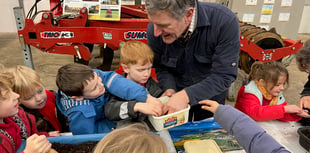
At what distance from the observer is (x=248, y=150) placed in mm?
955

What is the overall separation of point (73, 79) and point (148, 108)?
0.38 m

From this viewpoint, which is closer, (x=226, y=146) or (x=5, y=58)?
(x=226, y=146)

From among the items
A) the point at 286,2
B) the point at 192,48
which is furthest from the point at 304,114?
the point at 286,2

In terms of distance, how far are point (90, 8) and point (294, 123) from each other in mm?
2106

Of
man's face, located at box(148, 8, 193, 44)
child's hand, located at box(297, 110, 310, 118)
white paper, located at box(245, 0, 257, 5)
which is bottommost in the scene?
child's hand, located at box(297, 110, 310, 118)

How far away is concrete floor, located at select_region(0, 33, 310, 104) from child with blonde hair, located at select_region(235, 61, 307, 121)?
5.17 ft

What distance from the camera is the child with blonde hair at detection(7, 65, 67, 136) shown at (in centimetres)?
126

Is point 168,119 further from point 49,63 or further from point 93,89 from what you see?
point 49,63

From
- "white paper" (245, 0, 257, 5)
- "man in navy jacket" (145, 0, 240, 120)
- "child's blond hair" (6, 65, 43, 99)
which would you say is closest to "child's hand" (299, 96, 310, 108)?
"man in navy jacket" (145, 0, 240, 120)

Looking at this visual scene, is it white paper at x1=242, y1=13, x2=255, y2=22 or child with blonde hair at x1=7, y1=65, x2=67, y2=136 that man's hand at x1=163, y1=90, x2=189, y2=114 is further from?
white paper at x1=242, y1=13, x2=255, y2=22

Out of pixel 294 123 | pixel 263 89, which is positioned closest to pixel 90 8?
pixel 263 89

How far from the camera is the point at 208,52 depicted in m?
1.43

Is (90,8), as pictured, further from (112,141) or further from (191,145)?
(112,141)

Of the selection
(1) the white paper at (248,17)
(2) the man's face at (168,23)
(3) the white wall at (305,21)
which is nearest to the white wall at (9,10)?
(1) the white paper at (248,17)
